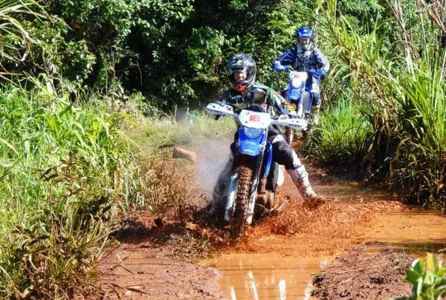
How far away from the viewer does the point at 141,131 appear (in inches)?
422

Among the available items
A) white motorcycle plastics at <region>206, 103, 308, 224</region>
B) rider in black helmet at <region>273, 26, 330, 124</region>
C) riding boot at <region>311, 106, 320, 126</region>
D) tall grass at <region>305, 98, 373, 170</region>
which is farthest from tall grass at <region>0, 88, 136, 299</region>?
rider in black helmet at <region>273, 26, 330, 124</region>

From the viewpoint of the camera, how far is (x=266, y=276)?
562cm

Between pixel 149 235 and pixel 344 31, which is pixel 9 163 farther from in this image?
pixel 344 31

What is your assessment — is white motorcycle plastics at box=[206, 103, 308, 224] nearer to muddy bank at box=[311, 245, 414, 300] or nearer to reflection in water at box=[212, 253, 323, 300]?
reflection in water at box=[212, 253, 323, 300]

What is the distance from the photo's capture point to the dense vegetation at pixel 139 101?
16.4ft

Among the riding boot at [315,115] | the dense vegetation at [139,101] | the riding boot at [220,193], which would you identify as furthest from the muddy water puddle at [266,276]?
the riding boot at [315,115]

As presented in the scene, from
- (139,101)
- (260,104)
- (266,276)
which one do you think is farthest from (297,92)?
(266,276)

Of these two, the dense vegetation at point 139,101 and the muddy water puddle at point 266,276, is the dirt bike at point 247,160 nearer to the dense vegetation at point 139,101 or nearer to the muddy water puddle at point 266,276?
the muddy water puddle at point 266,276

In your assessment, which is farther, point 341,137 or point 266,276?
point 341,137

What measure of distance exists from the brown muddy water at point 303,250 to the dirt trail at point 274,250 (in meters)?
0.02

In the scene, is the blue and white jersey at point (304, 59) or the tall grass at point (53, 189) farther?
the blue and white jersey at point (304, 59)

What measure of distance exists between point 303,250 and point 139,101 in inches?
266

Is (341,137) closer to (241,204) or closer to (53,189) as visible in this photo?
(241,204)

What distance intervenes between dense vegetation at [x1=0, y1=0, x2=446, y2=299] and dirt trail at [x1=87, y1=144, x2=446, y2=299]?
0.36 m
